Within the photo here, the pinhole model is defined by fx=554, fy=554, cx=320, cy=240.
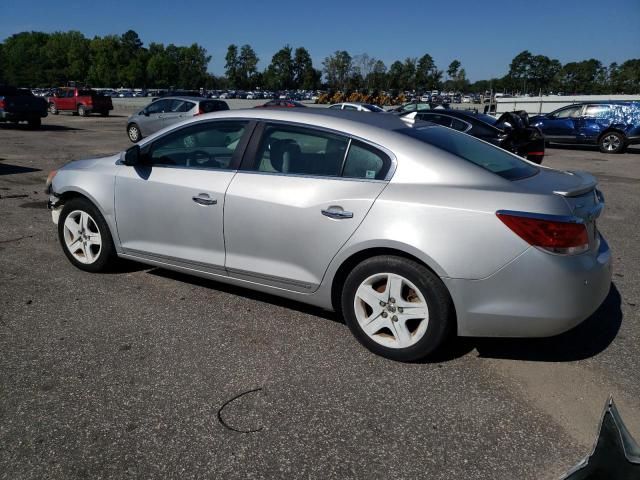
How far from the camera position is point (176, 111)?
18.2 metres

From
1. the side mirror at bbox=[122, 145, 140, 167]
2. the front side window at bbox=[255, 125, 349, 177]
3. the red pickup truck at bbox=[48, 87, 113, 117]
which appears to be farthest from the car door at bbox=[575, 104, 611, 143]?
the red pickup truck at bbox=[48, 87, 113, 117]

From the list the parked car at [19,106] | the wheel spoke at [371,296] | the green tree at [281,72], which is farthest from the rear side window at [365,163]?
the green tree at [281,72]

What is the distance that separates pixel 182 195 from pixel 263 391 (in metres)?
1.73

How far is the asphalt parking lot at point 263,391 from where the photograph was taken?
8.23 ft

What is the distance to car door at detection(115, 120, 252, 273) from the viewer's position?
4.02m

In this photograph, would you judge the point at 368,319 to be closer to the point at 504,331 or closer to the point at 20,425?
the point at 504,331

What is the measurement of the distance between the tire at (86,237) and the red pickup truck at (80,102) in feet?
105

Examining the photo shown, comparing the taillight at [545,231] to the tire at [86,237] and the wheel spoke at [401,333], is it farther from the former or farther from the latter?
the tire at [86,237]

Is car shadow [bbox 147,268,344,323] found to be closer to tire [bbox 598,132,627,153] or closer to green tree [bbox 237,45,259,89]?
tire [bbox 598,132,627,153]

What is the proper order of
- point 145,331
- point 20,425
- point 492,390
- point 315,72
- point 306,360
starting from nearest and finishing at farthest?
point 20,425 → point 492,390 → point 306,360 → point 145,331 → point 315,72

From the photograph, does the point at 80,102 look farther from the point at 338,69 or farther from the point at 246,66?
the point at 246,66

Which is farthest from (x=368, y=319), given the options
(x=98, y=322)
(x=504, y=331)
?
(x=98, y=322)

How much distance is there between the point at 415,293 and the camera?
3297mm

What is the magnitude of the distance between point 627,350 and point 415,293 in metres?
1.55
